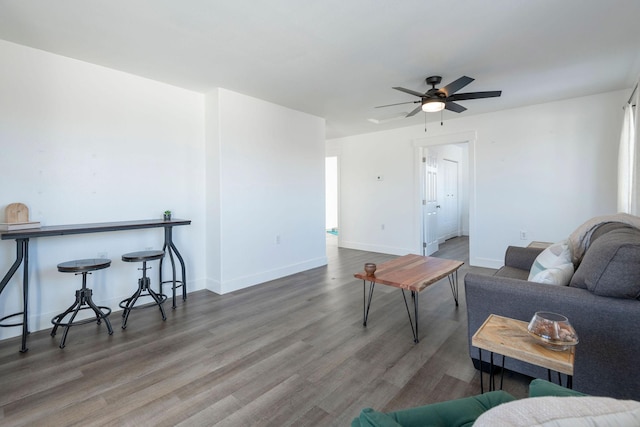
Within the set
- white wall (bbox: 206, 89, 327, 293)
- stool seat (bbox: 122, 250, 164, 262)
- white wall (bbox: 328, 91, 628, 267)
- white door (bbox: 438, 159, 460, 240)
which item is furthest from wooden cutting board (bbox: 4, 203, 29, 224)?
white door (bbox: 438, 159, 460, 240)

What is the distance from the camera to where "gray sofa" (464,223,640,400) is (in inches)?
58.4

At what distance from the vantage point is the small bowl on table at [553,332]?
1.20 m

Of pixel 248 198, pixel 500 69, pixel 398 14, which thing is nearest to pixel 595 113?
pixel 500 69

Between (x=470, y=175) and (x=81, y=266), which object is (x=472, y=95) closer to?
(x=470, y=175)

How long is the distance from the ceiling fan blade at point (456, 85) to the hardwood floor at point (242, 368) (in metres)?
2.23

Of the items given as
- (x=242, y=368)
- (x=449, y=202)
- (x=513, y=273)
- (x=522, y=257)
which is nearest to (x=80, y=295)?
(x=242, y=368)

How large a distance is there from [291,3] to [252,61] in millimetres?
1005

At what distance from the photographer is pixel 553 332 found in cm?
122

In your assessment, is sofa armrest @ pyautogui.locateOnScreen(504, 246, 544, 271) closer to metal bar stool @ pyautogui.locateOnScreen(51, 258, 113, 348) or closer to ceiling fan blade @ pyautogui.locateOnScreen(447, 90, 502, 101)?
ceiling fan blade @ pyautogui.locateOnScreen(447, 90, 502, 101)

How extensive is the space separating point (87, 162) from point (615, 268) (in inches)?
165

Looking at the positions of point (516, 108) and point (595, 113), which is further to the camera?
point (516, 108)

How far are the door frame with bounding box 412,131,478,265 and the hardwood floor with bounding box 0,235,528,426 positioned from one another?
2.28 metres

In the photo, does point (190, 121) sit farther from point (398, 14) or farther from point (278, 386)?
point (278, 386)

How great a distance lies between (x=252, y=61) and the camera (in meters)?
2.95
